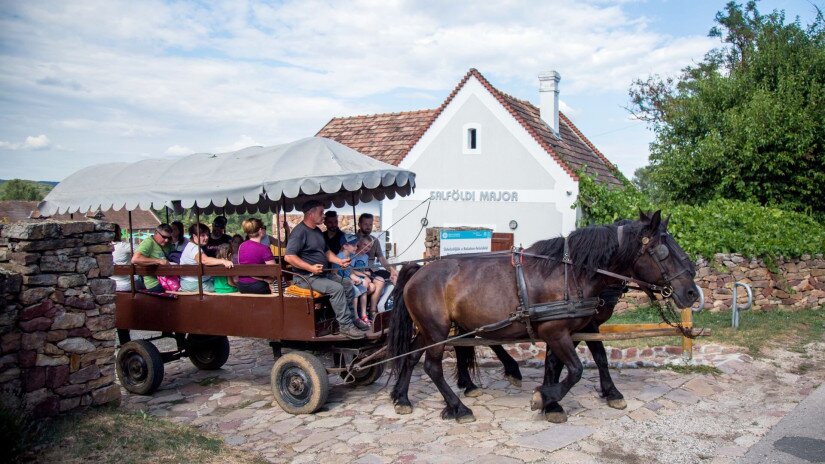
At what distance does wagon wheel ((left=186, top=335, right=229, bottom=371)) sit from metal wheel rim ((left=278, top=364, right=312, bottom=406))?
200cm

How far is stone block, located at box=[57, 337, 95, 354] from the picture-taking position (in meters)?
6.05

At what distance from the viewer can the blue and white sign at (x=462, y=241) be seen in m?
10.1

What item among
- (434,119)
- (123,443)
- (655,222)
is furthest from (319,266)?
(434,119)

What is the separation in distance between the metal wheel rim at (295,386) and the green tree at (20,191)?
131 ft

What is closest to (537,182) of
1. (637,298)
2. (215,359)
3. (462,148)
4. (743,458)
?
(462,148)

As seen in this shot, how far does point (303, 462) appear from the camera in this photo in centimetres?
535

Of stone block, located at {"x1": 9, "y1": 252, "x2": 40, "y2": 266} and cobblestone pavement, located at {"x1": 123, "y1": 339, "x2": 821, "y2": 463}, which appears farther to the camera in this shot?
stone block, located at {"x1": 9, "y1": 252, "x2": 40, "y2": 266}

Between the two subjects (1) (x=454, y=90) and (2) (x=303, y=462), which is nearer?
(2) (x=303, y=462)

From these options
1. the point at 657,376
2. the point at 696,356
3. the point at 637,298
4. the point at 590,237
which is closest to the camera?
the point at 590,237

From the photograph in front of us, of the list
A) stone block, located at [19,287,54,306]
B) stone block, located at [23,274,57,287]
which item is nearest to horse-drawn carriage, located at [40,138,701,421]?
stone block, located at [23,274,57,287]

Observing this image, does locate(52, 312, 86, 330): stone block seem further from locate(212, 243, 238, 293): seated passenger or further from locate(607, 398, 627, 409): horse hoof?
locate(607, 398, 627, 409): horse hoof

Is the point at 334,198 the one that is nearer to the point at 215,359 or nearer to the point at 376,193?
the point at 376,193

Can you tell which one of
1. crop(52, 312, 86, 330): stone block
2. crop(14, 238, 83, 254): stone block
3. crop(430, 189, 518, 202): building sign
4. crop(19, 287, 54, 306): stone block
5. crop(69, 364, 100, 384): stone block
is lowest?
crop(69, 364, 100, 384): stone block

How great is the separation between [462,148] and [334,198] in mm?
11479
